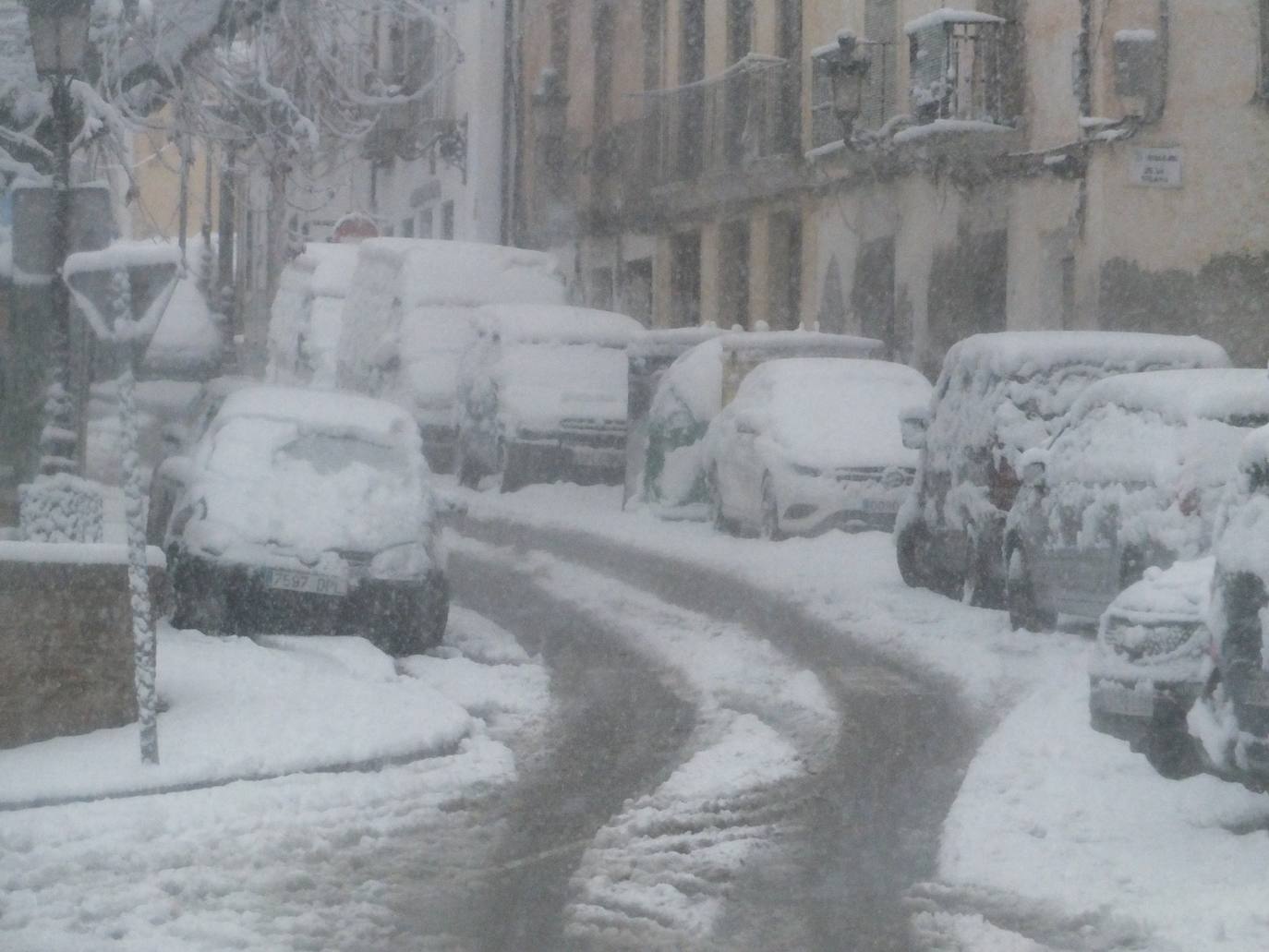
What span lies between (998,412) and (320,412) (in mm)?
4105

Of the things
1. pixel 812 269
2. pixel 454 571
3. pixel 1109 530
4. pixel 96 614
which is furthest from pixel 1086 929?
pixel 812 269

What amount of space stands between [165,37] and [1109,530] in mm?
7689

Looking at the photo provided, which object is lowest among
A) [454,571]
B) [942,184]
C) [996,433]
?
[454,571]

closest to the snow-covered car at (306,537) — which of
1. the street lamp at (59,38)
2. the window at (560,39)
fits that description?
the street lamp at (59,38)

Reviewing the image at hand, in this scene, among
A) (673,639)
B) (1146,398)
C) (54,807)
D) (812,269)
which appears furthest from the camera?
(812,269)

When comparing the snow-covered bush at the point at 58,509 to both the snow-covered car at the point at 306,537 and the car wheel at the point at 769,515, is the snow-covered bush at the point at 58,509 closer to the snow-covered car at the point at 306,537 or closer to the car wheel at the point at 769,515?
the snow-covered car at the point at 306,537

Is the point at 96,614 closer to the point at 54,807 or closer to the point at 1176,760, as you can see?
the point at 54,807

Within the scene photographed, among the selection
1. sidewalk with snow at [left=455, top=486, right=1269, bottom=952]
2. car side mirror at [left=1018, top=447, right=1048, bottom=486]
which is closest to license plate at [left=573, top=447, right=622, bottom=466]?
sidewalk with snow at [left=455, top=486, right=1269, bottom=952]

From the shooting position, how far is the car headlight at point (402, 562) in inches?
538

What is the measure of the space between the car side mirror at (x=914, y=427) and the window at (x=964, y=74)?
9813 mm

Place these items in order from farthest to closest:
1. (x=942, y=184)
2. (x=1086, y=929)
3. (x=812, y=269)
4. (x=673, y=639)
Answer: (x=812, y=269)
(x=942, y=184)
(x=673, y=639)
(x=1086, y=929)

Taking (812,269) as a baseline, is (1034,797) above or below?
below

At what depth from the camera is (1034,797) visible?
9203 mm

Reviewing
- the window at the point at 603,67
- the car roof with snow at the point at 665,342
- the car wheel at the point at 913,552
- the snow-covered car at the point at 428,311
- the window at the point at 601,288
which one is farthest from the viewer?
the window at the point at 601,288
